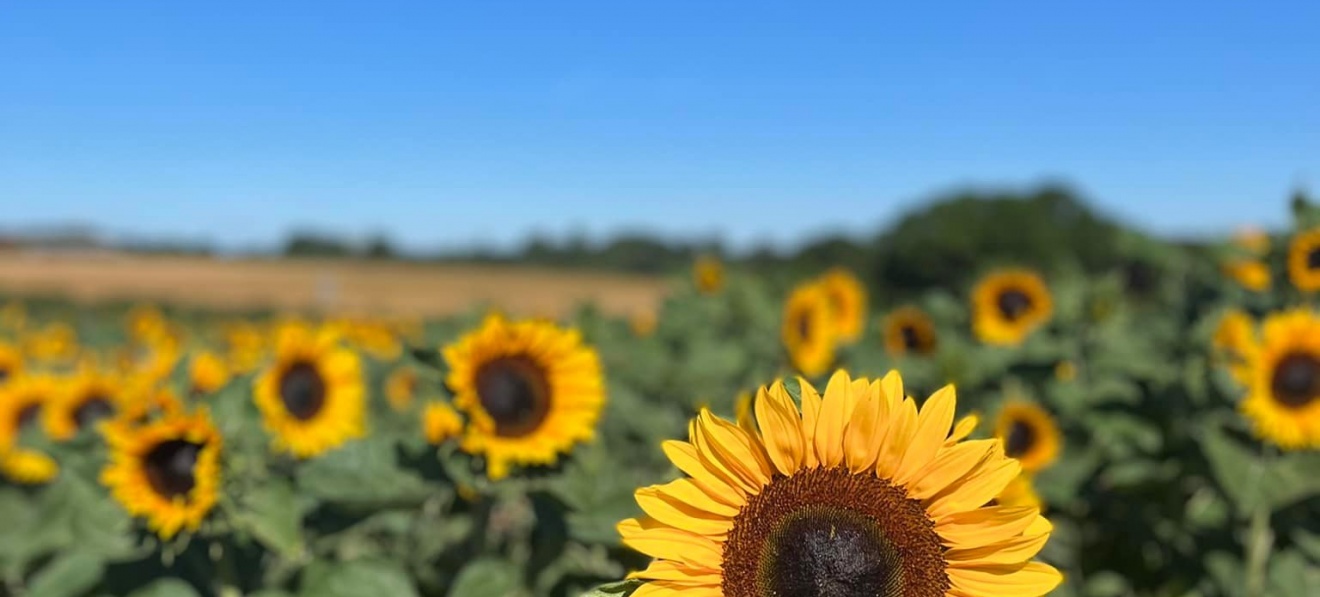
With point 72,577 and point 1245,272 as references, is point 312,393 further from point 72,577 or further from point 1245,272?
point 1245,272

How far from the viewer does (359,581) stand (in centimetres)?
248

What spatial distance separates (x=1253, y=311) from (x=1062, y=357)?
2.98 ft

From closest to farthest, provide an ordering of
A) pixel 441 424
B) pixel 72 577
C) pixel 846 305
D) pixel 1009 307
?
pixel 72 577 < pixel 441 424 < pixel 1009 307 < pixel 846 305

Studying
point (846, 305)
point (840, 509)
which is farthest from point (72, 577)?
point (846, 305)

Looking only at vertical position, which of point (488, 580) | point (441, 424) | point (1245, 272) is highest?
point (1245, 272)

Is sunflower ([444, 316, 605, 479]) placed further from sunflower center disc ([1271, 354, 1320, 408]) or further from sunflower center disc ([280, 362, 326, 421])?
sunflower center disc ([1271, 354, 1320, 408])

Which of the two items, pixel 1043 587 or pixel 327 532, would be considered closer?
pixel 1043 587

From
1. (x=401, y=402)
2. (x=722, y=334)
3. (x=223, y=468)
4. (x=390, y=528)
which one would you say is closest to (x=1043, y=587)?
(x=223, y=468)

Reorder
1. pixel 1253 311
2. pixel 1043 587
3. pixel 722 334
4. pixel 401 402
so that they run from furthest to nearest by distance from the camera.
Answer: pixel 722 334, pixel 401 402, pixel 1253 311, pixel 1043 587

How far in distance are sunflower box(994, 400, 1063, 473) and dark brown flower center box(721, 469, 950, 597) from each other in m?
2.55

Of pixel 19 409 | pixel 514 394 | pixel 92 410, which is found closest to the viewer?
pixel 514 394

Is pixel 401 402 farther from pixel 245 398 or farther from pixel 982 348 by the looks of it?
pixel 245 398

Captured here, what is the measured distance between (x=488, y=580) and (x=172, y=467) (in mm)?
799

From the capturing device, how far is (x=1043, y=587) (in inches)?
54.7
